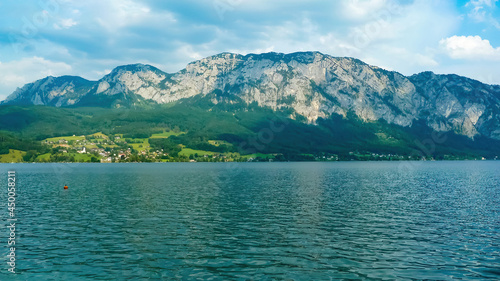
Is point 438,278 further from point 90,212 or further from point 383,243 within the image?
point 90,212

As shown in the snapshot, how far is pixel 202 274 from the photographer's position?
104ft

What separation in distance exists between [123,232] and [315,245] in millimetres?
25688

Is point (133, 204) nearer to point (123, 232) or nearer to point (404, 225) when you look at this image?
point (123, 232)

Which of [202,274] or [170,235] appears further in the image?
[170,235]

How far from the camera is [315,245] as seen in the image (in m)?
42.1

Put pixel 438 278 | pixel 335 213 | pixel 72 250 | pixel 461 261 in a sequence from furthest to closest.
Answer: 1. pixel 335 213
2. pixel 72 250
3. pixel 461 261
4. pixel 438 278

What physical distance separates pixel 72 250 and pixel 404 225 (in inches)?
1764

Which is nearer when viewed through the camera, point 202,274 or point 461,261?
point 202,274

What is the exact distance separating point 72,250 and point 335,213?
140 feet

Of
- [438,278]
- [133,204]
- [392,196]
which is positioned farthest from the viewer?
[392,196]

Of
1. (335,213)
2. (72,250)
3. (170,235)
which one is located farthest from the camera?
(335,213)

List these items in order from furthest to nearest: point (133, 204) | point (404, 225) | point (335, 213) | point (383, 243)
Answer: point (133, 204) < point (335, 213) < point (404, 225) < point (383, 243)

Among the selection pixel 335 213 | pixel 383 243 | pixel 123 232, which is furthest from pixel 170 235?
pixel 335 213

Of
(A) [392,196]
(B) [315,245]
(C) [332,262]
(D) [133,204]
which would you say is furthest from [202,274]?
(A) [392,196]
